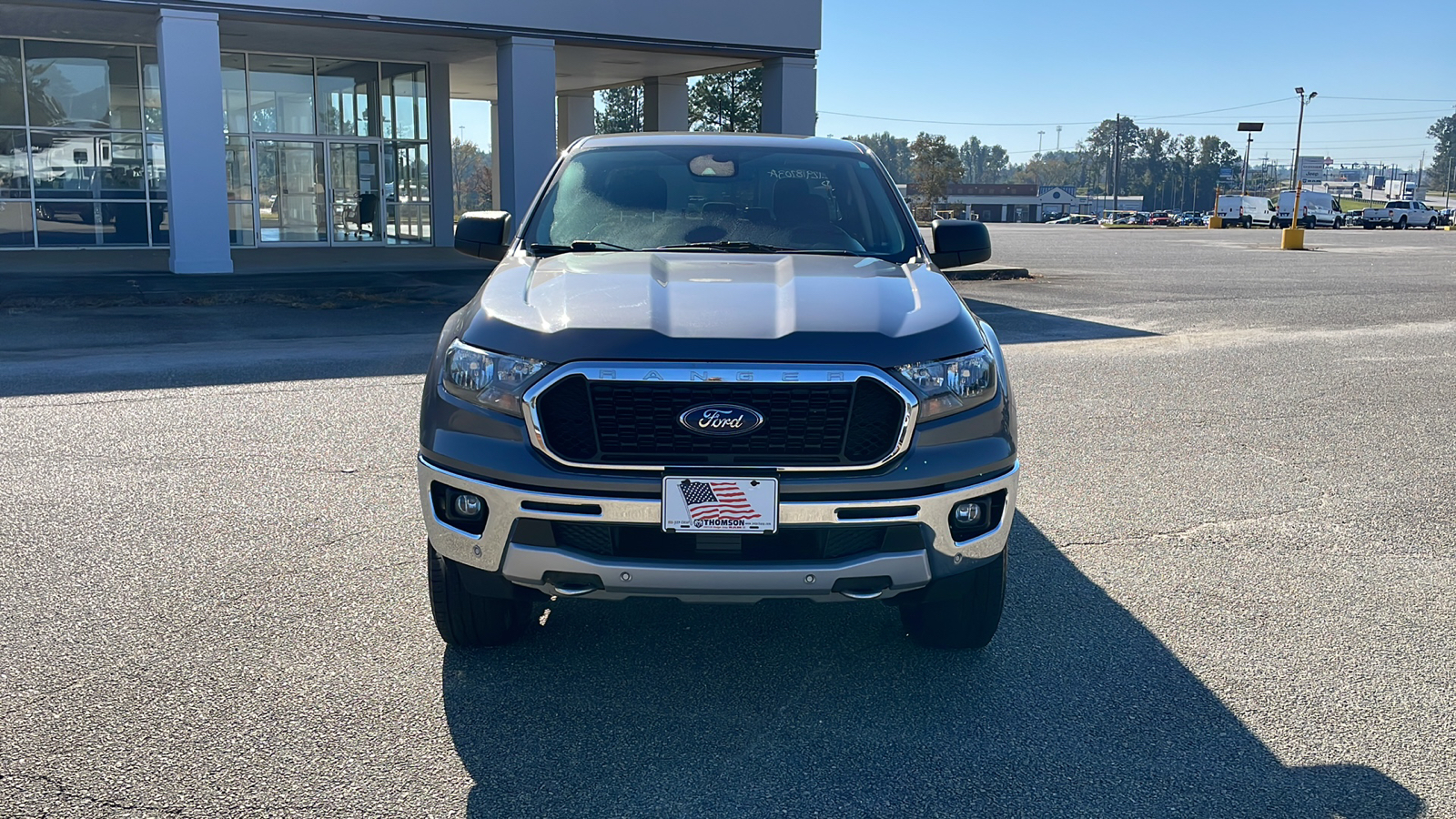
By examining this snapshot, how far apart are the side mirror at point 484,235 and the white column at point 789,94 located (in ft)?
55.6

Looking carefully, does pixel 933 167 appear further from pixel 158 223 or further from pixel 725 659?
pixel 725 659

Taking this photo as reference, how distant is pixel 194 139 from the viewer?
1805 cm

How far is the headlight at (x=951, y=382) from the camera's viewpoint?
3500 mm

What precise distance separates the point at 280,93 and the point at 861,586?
83.0 ft

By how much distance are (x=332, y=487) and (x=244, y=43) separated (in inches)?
788

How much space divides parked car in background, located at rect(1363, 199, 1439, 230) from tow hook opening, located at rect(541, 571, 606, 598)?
7009cm

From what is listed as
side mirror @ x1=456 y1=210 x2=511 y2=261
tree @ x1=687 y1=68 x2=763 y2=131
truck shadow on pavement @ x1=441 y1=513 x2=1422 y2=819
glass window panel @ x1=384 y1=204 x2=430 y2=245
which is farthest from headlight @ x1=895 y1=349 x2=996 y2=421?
tree @ x1=687 y1=68 x2=763 y2=131

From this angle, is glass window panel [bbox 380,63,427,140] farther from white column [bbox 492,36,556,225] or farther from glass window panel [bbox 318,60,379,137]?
white column [bbox 492,36,556,225]

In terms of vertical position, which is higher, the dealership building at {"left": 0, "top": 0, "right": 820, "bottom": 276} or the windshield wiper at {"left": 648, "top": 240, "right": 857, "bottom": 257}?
the dealership building at {"left": 0, "top": 0, "right": 820, "bottom": 276}

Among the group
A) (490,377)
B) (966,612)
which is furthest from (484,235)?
(966,612)

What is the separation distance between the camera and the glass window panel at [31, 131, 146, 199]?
23938 millimetres

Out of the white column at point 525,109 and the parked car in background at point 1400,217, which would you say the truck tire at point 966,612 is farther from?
the parked car in background at point 1400,217

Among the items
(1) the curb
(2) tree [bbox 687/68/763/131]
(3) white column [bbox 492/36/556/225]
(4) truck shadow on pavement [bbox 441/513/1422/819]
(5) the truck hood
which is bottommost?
(4) truck shadow on pavement [bbox 441/513/1422/819]

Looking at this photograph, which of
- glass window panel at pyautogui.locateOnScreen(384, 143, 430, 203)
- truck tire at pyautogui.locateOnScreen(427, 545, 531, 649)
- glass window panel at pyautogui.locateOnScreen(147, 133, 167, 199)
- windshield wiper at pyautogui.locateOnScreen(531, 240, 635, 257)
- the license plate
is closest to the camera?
the license plate
